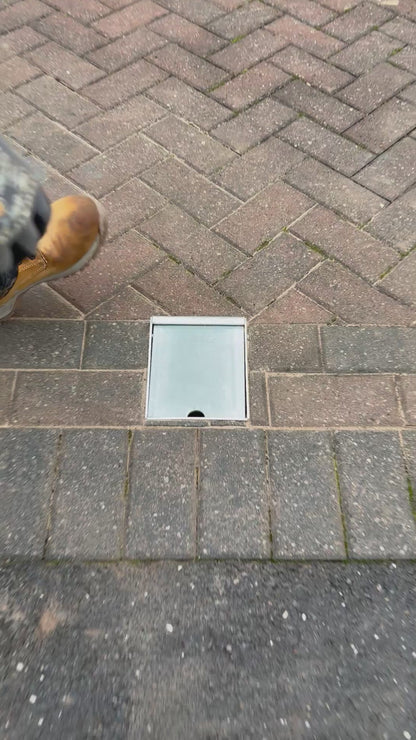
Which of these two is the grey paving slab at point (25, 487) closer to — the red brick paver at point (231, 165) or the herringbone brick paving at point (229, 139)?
the red brick paver at point (231, 165)

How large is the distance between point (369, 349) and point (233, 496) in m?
0.74

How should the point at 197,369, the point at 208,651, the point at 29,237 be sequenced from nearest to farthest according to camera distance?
the point at 208,651
the point at 29,237
the point at 197,369

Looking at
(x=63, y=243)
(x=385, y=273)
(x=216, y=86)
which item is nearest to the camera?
(x=63, y=243)

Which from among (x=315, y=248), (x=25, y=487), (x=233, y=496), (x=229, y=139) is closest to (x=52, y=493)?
(x=25, y=487)

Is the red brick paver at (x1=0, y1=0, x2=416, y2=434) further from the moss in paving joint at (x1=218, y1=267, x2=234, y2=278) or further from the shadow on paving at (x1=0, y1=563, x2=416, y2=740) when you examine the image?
the shadow on paving at (x1=0, y1=563, x2=416, y2=740)

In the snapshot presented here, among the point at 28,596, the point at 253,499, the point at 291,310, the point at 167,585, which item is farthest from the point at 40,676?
the point at 291,310

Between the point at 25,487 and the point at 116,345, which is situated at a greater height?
the point at 116,345

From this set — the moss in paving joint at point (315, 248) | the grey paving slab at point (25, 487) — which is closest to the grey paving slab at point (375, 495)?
the moss in paving joint at point (315, 248)

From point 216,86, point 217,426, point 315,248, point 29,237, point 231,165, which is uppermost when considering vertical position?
point 216,86

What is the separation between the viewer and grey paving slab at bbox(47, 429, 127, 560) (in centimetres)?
168

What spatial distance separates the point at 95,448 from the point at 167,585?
0.49 m

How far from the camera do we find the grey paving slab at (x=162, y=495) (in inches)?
66.2

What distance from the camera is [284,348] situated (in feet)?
6.72

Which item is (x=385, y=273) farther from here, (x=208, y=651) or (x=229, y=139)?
(x=208, y=651)
